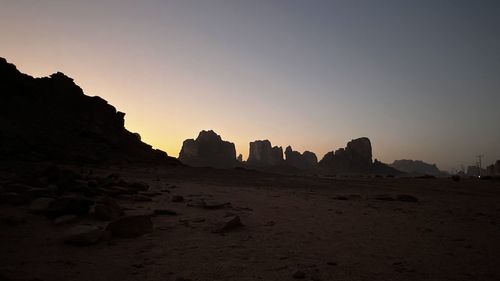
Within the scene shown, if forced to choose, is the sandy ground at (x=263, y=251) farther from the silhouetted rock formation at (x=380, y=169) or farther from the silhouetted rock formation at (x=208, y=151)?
the silhouetted rock formation at (x=380, y=169)

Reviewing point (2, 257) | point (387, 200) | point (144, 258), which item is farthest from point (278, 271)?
point (387, 200)

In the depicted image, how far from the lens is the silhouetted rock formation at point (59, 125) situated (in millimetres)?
29366

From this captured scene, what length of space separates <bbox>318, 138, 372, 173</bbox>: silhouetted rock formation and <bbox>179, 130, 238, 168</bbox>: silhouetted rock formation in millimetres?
39986

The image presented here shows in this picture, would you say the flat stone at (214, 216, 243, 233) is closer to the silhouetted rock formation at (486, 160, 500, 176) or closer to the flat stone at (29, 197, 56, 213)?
the flat stone at (29, 197, 56, 213)

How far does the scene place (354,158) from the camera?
12719 cm

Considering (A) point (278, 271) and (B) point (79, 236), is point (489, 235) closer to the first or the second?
(A) point (278, 271)

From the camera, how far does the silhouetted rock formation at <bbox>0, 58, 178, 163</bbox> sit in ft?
96.3

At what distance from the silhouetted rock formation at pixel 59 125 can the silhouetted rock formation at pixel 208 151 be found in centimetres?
7365

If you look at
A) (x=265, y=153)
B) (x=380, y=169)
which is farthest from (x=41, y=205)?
(x=265, y=153)

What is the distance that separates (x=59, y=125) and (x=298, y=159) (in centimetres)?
13310

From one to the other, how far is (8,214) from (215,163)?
11151 centimetres

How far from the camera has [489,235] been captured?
305 inches

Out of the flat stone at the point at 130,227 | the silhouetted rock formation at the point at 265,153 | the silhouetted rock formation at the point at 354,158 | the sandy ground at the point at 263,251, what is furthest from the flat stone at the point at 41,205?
the silhouetted rock formation at the point at 265,153

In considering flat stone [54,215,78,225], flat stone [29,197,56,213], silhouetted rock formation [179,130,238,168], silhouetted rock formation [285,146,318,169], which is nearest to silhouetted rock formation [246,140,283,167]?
silhouetted rock formation [285,146,318,169]
